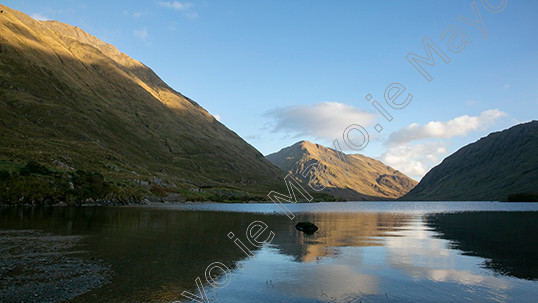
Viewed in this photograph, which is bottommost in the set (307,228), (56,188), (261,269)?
(261,269)

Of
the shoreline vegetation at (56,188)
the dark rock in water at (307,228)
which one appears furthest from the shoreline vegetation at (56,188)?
the dark rock in water at (307,228)

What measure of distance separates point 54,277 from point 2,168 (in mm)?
76535

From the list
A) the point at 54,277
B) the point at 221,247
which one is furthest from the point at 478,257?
the point at 54,277

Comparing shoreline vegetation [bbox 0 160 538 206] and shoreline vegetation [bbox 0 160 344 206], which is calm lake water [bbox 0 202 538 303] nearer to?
shoreline vegetation [bbox 0 160 538 206]

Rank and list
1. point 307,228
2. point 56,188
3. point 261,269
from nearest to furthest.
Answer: point 261,269
point 307,228
point 56,188

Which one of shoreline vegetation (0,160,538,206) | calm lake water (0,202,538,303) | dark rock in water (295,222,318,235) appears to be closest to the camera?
calm lake water (0,202,538,303)

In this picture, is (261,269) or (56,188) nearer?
(261,269)

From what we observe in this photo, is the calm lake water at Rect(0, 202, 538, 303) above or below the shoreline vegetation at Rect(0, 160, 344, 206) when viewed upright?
below

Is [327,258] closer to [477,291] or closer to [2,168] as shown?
[477,291]

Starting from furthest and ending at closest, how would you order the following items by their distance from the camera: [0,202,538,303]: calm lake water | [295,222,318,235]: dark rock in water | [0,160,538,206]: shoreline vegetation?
[0,160,538,206]: shoreline vegetation → [295,222,318,235]: dark rock in water → [0,202,538,303]: calm lake water

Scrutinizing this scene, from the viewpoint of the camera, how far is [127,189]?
116250 mm

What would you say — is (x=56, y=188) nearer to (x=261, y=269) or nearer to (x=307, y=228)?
(x=307, y=228)

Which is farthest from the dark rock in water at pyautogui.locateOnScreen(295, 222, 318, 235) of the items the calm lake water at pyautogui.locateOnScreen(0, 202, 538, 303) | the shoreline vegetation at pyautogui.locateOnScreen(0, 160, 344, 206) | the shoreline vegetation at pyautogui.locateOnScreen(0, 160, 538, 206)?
the shoreline vegetation at pyautogui.locateOnScreen(0, 160, 344, 206)

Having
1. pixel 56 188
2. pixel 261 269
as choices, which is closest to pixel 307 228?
pixel 261 269
